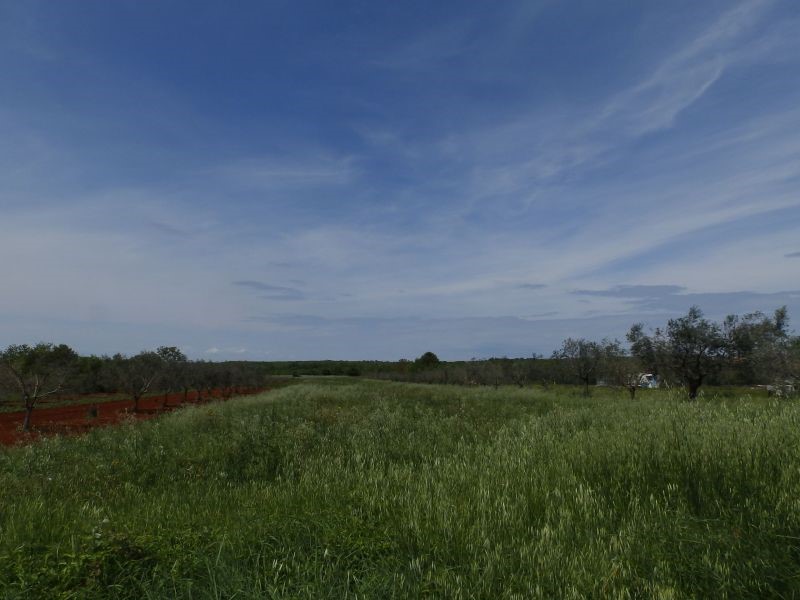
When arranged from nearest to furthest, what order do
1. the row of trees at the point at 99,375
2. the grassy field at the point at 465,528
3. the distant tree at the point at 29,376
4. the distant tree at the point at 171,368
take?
the grassy field at the point at 465,528 < the distant tree at the point at 29,376 < the row of trees at the point at 99,375 < the distant tree at the point at 171,368

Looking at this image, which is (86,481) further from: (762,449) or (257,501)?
(762,449)

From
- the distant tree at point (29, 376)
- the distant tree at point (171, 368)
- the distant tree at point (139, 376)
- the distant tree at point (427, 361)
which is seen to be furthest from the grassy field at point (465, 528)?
the distant tree at point (427, 361)

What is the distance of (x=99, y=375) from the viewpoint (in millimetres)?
55938

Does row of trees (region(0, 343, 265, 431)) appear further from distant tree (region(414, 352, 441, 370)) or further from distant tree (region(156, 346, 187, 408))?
distant tree (region(414, 352, 441, 370))

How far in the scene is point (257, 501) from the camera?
20.4ft

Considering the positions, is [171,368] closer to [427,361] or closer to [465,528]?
[465,528]

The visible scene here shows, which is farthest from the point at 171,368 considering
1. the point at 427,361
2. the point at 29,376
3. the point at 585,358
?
the point at 427,361

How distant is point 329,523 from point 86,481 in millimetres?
6860

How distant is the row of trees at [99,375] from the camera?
27.8 meters

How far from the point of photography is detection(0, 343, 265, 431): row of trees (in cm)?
2784

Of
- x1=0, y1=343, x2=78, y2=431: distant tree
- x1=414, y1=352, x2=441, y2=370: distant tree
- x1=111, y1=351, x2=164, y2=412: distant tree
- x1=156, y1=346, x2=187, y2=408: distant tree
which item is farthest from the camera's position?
x1=414, y1=352, x2=441, y2=370: distant tree

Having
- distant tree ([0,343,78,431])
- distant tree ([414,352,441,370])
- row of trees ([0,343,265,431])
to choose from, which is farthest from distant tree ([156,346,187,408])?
distant tree ([414,352,441,370])

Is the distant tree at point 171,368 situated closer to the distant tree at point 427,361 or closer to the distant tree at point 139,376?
the distant tree at point 139,376

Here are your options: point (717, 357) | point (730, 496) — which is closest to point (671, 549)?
point (730, 496)
